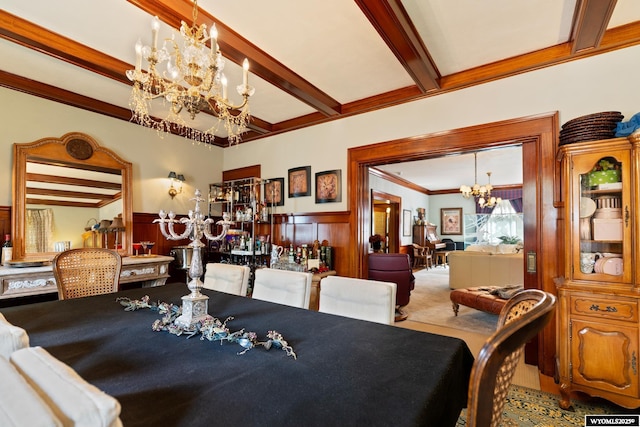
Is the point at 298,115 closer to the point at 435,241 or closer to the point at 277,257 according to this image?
the point at 277,257

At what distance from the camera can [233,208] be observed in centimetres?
488

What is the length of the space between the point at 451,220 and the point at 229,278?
32.4ft

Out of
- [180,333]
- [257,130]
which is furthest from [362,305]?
[257,130]

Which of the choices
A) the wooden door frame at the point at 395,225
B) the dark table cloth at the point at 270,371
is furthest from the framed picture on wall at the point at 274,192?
the wooden door frame at the point at 395,225

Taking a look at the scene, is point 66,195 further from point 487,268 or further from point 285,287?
point 487,268

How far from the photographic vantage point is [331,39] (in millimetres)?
2443

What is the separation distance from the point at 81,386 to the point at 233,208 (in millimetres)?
4471

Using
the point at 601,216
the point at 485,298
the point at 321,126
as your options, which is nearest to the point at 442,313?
the point at 485,298

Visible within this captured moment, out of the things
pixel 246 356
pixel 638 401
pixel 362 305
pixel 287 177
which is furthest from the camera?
pixel 287 177

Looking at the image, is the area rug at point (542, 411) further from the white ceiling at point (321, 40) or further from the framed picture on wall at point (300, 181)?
the framed picture on wall at point (300, 181)

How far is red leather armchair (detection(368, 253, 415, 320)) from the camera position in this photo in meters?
3.96

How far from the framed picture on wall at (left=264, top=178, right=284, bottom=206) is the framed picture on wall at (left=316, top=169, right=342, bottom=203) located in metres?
0.69

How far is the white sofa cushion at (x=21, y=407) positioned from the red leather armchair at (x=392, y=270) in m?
3.70

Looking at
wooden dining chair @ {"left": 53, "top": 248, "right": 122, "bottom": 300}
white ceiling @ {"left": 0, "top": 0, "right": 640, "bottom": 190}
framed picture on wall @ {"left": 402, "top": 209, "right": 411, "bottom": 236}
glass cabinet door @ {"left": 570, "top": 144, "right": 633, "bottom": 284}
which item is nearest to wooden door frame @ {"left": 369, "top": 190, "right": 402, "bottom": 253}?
framed picture on wall @ {"left": 402, "top": 209, "right": 411, "bottom": 236}
